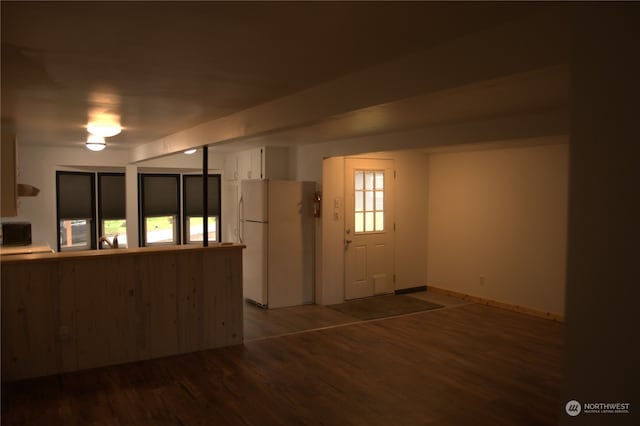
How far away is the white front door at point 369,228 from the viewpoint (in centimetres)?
698

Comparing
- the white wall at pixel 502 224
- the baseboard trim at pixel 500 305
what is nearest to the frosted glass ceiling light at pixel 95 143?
the white wall at pixel 502 224

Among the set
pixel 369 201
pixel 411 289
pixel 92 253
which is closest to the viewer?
pixel 92 253

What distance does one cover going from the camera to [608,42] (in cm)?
164

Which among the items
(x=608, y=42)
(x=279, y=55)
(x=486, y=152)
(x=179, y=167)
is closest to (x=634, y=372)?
(x=608, y=42)

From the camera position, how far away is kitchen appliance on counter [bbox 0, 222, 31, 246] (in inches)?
260

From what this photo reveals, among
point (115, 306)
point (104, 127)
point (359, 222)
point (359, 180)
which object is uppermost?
point (104, 127)

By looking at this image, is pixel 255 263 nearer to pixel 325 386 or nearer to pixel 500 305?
pixel 325 386

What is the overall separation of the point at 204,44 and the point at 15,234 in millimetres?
5736

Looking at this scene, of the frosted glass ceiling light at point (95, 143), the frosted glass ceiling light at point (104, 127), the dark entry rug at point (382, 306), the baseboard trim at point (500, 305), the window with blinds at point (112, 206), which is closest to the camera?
the frosted glass ceiling light at point (104, 127)

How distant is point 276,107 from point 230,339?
2.47 meters

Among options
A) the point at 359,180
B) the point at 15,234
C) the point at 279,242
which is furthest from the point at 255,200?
the point at 15,234

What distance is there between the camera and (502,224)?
665cm

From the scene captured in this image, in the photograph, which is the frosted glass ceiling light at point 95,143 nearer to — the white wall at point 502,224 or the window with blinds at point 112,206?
the window with blinds at point 112,206

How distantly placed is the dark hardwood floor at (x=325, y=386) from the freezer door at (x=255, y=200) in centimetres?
199
